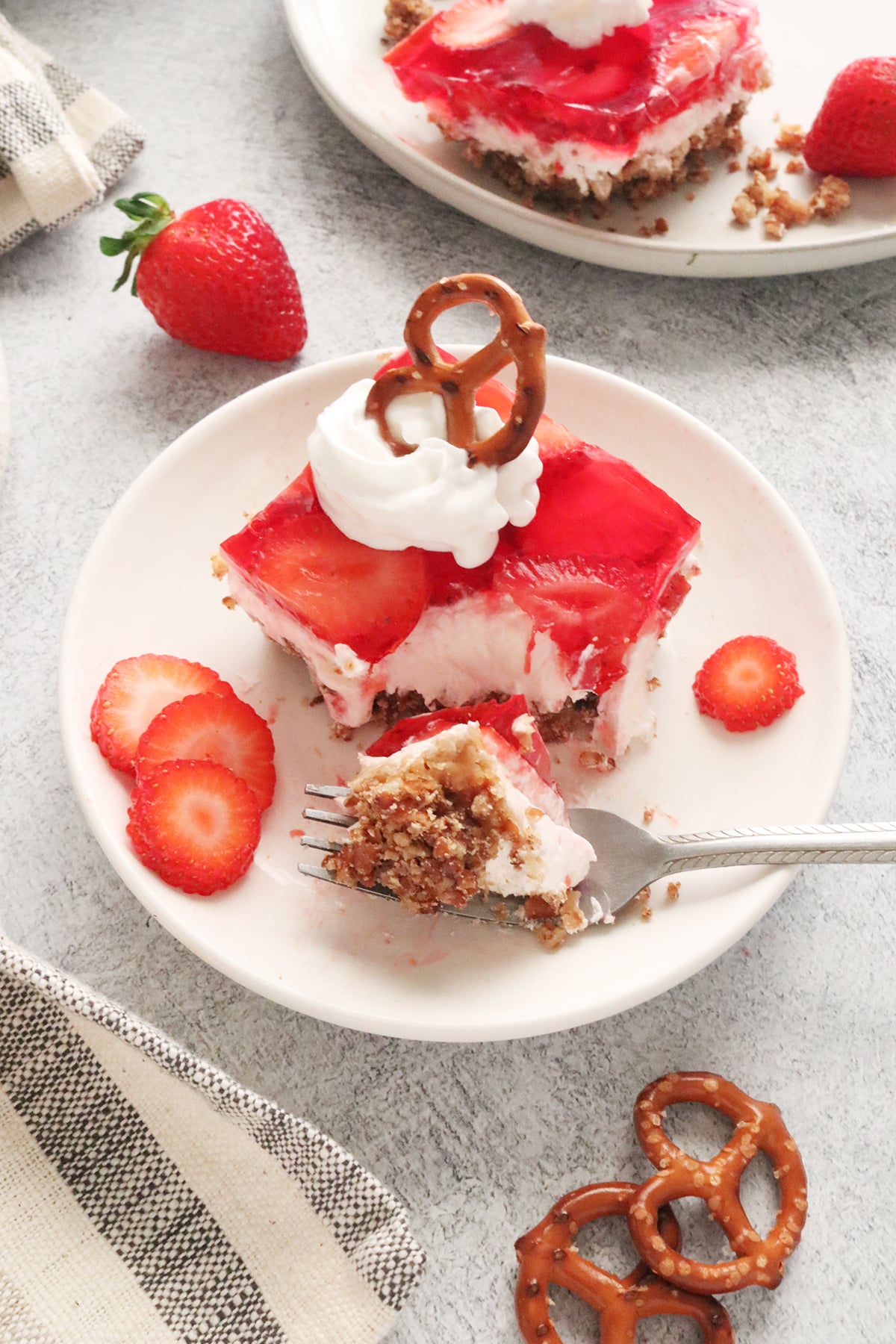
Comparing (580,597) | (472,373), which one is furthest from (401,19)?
(580,597)

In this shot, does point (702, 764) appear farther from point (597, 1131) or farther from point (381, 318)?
point (381, 318)

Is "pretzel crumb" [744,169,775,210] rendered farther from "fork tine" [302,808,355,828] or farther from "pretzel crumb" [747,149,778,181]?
"fork tine" [302,808,355,828]

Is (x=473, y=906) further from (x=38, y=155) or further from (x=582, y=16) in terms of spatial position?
(x=38, y=155)

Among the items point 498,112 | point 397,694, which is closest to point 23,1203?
point 397,694

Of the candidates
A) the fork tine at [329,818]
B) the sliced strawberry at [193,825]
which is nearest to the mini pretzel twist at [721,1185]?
the fork tine at [329,818]

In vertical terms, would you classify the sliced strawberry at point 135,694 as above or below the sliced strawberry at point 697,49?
below

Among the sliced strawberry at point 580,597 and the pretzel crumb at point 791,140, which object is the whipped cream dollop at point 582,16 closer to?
the pretzel crumb at point 791,140
